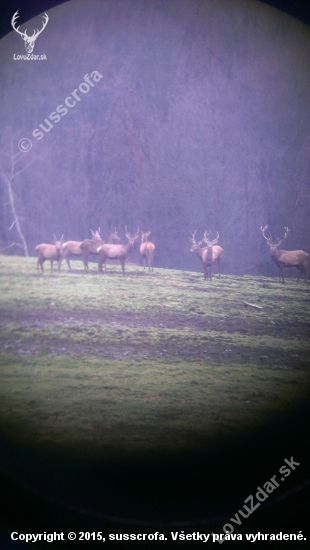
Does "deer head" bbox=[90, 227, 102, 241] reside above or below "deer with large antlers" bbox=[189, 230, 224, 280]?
above

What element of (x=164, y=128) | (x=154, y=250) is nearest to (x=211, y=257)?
(x=154, y=250)

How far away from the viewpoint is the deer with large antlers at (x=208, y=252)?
122 inches

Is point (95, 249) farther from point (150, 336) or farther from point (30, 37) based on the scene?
point (30, 37)

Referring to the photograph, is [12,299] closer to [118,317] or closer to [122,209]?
[118,317]

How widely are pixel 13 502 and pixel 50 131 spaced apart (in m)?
2.62

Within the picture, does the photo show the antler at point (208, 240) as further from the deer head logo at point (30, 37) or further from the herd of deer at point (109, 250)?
the deer head logo at point (30, 37)

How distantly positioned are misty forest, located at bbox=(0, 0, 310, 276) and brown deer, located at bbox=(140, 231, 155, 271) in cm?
5

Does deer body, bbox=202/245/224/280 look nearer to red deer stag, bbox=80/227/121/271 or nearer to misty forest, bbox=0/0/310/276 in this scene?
misty forest, bbox=0/0/310/276

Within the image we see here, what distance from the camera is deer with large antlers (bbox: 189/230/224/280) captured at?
3.11 metres

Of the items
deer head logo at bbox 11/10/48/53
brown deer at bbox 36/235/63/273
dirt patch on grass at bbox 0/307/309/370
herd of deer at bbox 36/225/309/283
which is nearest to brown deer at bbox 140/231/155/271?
herd of deer at bbox 36/225/309/283

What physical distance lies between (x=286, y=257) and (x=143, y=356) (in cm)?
125

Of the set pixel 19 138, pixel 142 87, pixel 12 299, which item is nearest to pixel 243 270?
pixel 142 87

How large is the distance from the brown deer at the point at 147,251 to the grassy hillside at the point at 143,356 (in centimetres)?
8

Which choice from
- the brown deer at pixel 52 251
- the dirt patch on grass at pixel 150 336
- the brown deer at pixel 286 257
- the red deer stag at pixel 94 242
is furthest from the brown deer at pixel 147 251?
the brown deer at pixel 286 257
